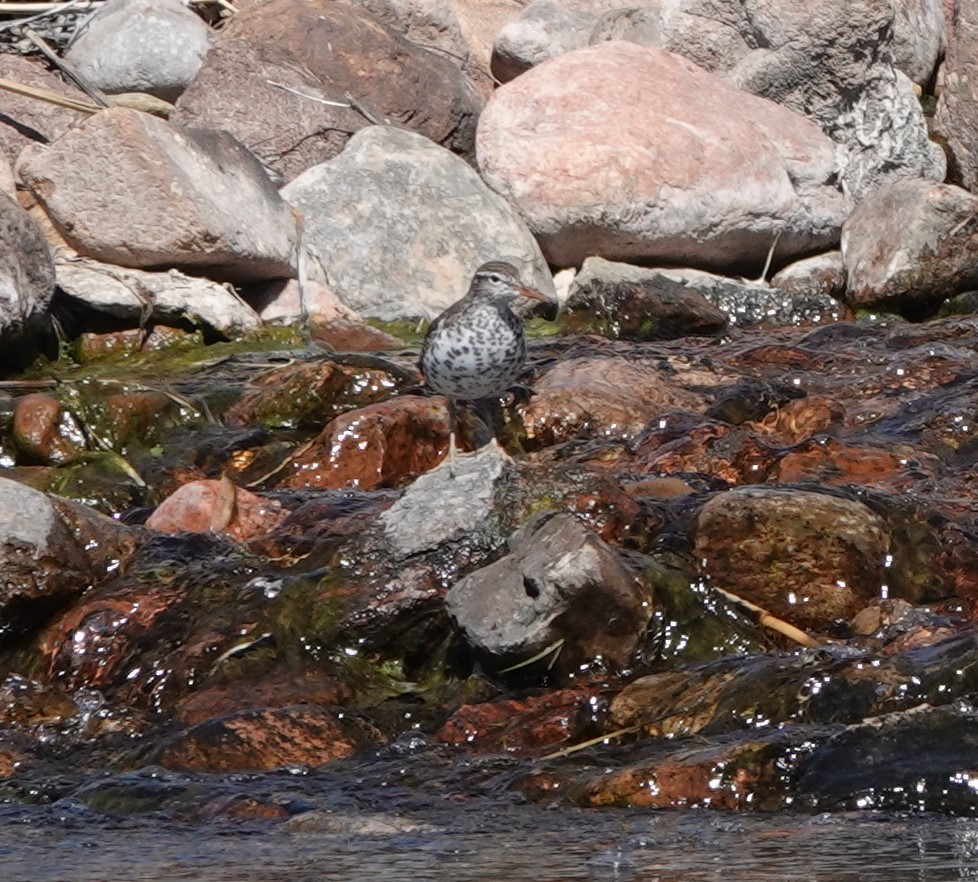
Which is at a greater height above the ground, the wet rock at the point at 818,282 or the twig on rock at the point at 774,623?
the twig on rock at the point at 774,623

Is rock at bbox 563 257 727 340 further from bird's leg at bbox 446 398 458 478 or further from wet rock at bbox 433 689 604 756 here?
wet rock at bbox 433 689 604 756

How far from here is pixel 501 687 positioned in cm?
600

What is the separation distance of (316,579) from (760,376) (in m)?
3.95

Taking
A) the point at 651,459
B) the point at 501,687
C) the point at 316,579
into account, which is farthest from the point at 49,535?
the point at 651,459

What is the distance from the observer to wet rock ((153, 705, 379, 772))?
548 centimetres

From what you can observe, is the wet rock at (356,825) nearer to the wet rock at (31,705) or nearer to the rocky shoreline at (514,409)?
the rocky shoreline at (514,409)

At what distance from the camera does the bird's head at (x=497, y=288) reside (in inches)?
319

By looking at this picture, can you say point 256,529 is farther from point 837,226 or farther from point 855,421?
point 837,226

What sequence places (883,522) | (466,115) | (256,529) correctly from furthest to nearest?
(466,115), (256,529), (883,522)

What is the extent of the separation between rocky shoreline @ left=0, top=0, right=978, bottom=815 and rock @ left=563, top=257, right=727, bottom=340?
3 cm

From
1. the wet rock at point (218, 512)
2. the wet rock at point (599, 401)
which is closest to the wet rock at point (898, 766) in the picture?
the wet rock at point (218, 512)

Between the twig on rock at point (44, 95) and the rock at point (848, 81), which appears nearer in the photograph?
the twig on rock at point (44, 95)

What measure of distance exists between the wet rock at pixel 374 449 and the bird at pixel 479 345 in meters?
0.43

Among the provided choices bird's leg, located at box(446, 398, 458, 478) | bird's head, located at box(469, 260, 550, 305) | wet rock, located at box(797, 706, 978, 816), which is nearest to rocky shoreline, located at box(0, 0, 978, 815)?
wet rock, located at box(797, 706, 978, 816)
